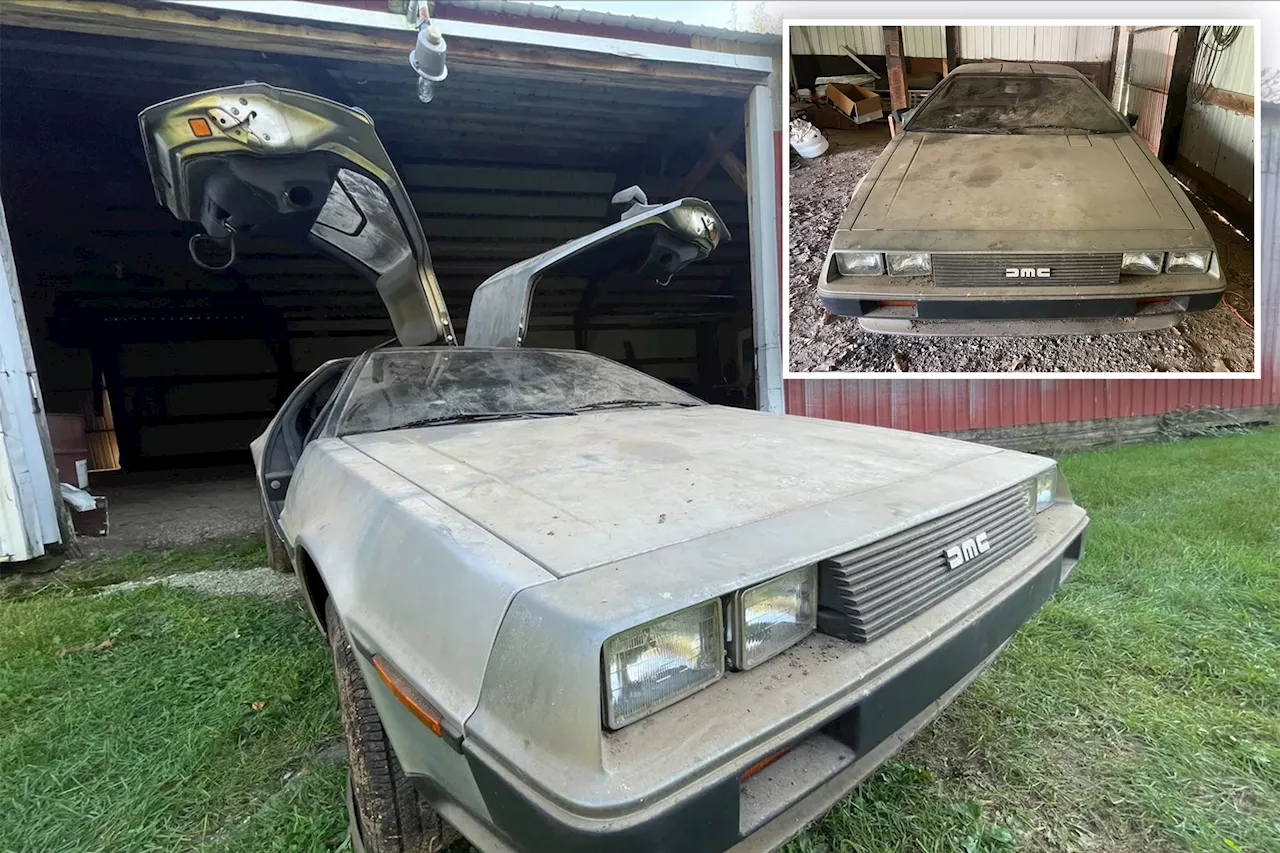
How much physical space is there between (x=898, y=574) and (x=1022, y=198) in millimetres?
2497

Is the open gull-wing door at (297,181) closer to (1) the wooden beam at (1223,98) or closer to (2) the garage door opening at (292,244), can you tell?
(2) the garage door opening at (292,244)

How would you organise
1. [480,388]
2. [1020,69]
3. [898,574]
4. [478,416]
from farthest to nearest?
[1020,69]
[480,388]
[478,416]
[898,574]

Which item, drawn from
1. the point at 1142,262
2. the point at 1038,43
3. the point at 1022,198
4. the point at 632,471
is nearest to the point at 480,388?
the point at 632,471

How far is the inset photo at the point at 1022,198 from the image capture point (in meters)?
2.88

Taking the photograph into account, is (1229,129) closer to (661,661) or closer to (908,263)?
(908,263)

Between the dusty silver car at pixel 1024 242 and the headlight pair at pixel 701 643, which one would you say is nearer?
the headlight pair at pixel 701 643

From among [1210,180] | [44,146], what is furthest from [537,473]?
[44,146]

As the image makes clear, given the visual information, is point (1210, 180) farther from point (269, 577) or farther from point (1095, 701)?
point (269, 577)

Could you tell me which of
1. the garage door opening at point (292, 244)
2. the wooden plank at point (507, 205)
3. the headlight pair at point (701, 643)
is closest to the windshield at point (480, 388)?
the headlight pair at point (701, 643)

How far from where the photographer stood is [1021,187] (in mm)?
3123

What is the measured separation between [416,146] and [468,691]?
22.2ft

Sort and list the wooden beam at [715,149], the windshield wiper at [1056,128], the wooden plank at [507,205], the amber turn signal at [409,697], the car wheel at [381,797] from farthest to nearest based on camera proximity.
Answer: the wooden plank at [507,205] < the wooden beam at [715,149] < the windshield wiper at [1056,128] < the car wheel at [381,797] < the amber turn signal at [409,697]

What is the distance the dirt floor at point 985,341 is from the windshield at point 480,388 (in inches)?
55.4

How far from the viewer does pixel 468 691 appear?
1075 mm
